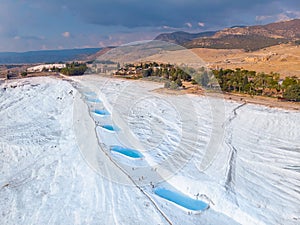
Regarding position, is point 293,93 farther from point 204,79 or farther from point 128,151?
point 128,151

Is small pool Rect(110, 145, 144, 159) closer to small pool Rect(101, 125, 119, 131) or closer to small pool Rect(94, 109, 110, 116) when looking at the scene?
small pool Rect(101, 125, 119, 131)

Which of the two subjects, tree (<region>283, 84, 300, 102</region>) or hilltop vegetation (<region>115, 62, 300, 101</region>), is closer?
tree (<region>283, 84, 300, 102</region>)

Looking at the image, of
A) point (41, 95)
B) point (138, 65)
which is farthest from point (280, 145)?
point (138, 65)

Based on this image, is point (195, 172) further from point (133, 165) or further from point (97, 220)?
point (97, 220)

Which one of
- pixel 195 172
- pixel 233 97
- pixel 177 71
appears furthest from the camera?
pixel 177 71

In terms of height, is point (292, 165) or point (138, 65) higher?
point (138, 65)

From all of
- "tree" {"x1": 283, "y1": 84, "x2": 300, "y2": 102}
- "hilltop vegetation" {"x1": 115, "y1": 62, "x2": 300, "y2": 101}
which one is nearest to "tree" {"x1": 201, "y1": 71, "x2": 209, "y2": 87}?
"hilltop vegetation" {"x1": 115, "y1": 62, "x2": 300, "y2": 101}
